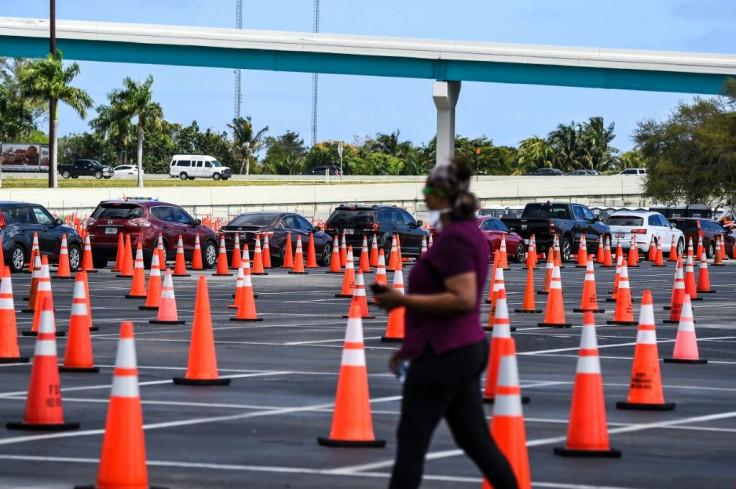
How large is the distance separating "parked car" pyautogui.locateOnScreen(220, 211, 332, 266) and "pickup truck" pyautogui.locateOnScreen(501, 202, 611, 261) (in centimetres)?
884

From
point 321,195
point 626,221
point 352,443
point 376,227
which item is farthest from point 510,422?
point 321,195

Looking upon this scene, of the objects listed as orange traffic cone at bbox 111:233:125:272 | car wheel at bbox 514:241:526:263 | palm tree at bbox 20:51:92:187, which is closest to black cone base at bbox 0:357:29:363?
orange traffic cone at bbox 111:233:125:272

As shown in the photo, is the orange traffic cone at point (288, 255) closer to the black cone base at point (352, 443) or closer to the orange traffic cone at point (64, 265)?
the orange traffic cone at point (64, 265)

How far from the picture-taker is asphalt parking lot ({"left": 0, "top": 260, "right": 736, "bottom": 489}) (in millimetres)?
9117

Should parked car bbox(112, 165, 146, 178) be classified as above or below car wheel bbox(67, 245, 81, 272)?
above

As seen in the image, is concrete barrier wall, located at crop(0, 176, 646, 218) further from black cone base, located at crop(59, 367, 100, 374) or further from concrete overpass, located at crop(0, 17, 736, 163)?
black cone base, located at crop(59, 367, 100, 374)

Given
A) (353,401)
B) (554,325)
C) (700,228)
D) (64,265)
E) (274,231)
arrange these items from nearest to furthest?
1. (353,401)
2. (554,325)
3. (64,265)
4. (274,231)
5. (700,228)

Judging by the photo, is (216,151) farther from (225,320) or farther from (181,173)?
(225,320)

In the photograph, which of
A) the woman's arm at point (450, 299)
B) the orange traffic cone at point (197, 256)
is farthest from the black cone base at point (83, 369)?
the orange traffic cone at point (197, 256)

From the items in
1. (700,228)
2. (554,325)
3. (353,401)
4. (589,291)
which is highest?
(700,228)

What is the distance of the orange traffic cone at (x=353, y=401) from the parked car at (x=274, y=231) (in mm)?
27009

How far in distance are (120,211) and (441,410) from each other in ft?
91.4

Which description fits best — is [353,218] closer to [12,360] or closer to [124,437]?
[12,360]

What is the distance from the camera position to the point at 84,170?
109 metres
